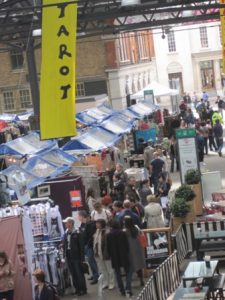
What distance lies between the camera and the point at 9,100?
58.9 meters

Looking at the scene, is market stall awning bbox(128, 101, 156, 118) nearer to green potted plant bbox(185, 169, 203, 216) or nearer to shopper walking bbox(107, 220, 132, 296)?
green potted plant bbox(185, 169, 203, 216)

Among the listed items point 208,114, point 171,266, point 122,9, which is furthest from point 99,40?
point 171,266

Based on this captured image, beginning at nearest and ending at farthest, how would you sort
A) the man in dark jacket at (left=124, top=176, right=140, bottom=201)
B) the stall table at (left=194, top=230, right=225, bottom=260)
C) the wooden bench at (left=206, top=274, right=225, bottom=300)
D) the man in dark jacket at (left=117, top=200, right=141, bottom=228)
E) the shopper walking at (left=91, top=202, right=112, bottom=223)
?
the wooden bench at (left=206, top=274, right=225, bottom=300) → the stall table at (left=194, top=230, right=225, bottom=260) → the man in dark jacket at (left=117, top=200, right=141, bottom=228) → the shopper walking at (left=91, top=202, right=112, bottom=223) → the man in dark jacket at (left=124, top=176, right=140, bottom=201)

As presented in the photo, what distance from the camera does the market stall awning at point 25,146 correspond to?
80.5 feet

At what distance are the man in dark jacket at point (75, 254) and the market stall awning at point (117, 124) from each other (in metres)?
14.2

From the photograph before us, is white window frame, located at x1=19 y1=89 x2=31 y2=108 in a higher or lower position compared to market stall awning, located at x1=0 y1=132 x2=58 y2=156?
higher

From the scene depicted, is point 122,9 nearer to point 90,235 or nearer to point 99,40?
point 90,235

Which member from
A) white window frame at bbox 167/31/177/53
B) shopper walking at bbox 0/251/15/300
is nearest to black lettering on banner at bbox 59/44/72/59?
shopper walking at bbox 0/251/15/300

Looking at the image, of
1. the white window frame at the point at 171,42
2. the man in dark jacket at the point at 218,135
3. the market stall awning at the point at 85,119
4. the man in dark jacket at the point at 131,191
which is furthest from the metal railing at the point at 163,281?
the white window frame at the point at 171,42

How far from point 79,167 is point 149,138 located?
13.2 metres

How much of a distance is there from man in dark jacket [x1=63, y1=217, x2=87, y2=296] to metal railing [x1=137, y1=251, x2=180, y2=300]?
1.68 meters

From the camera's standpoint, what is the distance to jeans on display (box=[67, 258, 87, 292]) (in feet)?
49.7

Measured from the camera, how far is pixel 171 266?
46.0ft

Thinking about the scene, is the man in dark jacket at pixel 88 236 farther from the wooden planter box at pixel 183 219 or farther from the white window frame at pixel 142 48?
the white window frame at pixel 142 48
